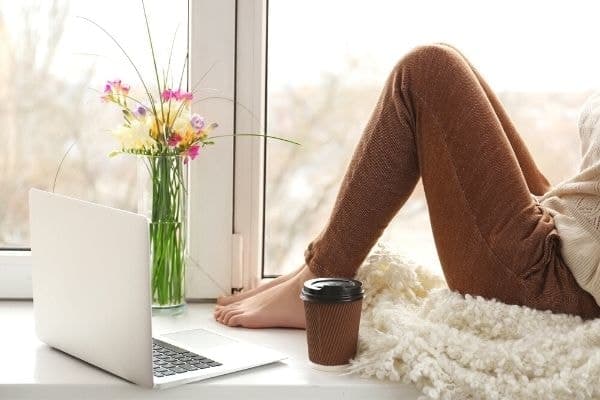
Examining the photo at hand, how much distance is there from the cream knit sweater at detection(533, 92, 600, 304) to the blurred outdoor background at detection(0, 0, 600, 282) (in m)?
0.40

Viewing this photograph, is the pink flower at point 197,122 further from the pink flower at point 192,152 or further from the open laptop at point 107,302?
the open laptop at point 107,302

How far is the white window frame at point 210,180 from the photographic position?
1.98 m

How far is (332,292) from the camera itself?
1.51m

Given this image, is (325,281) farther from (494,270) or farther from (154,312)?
(154,312)

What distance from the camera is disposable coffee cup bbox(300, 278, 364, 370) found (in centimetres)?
151

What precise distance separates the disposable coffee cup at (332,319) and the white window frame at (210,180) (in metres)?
0.51

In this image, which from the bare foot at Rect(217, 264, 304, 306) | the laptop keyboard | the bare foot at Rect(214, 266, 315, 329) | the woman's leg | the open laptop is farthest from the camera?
the bare foot at Rect(217, 264, 304, 306)

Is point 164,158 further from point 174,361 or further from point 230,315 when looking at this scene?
point 174,361

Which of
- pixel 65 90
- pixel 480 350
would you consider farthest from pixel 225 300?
pixel 480 350

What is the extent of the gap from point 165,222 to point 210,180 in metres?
0.16

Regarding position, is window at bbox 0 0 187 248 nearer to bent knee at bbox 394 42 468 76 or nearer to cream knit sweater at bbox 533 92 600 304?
bent knee at bbox 394 42 468 76

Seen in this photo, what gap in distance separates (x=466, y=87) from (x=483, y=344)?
1.34 feet

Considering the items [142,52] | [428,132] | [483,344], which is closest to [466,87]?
[428,132]

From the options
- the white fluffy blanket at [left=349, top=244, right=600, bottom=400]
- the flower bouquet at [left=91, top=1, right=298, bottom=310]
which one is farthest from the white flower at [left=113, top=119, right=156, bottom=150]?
the white fluffy blanket at [left=349, top=244, right=600, bottom=400]
